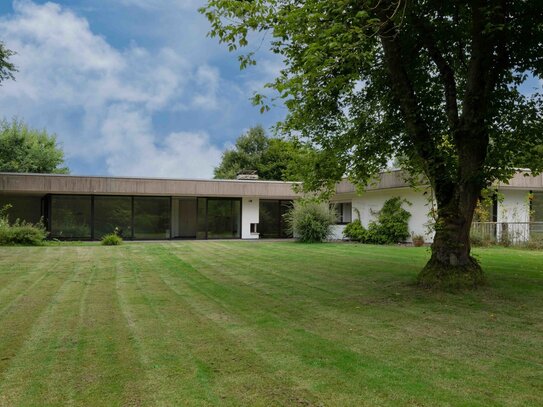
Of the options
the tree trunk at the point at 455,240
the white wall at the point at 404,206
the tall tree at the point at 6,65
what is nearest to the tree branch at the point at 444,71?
the tree trunk at the point at 455,240

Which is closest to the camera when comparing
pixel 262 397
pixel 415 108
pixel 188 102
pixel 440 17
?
pixel 262 397

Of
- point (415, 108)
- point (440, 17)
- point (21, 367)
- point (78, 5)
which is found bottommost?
point (21, 367)

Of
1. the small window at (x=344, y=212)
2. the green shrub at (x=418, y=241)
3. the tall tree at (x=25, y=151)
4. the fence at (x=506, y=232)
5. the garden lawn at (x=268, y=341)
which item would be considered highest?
the tall tree at (x=25, y=151)

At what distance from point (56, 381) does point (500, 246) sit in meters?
16.6

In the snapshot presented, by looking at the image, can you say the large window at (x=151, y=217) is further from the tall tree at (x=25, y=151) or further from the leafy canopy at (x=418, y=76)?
the tall tree at (x=25, y=151)

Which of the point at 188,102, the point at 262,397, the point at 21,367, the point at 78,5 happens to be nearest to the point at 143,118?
the point at 188,102

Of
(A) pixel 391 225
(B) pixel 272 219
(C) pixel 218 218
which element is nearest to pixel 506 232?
(A) pixel 391 225

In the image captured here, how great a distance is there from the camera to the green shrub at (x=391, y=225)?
65.6 feet

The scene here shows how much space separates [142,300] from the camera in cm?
747

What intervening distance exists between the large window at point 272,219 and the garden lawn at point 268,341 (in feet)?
52.1

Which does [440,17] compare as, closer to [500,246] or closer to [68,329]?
[68,329]

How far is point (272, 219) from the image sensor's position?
1032 inches

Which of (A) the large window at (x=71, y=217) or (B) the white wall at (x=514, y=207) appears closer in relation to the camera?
(B) the white wall at (x=514, y=207)

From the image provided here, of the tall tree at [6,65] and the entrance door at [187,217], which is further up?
the tall tree at [6,65]
